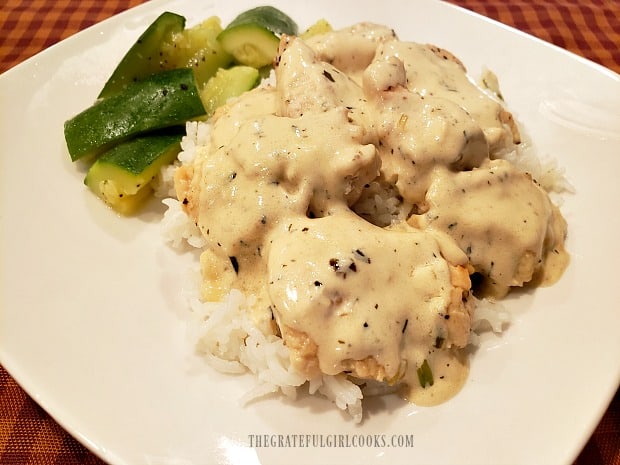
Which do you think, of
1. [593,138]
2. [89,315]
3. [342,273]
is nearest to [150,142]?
[89,315]

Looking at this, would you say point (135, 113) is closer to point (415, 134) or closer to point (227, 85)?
point (227, 85)

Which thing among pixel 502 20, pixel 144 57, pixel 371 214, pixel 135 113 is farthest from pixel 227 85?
pixel 502 20

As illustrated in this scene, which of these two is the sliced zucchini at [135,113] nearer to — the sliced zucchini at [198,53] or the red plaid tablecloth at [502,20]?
the sliced zucchini at [198,53]

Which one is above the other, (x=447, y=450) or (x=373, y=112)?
(x=373, y=112)

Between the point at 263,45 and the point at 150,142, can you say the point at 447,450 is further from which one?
the point at 263,45

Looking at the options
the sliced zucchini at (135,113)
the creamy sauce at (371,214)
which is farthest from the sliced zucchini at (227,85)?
the creamy sauce at (371,214)
